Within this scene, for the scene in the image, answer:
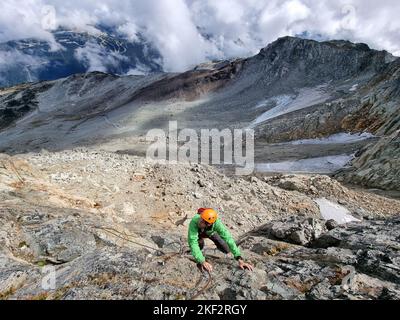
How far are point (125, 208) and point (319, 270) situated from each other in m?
9.19

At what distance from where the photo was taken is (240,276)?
8492mm

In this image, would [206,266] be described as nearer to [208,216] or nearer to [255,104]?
[208,216]

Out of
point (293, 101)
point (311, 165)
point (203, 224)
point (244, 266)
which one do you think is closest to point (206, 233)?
point (203, 224)

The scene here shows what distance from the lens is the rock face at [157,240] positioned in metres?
8.16

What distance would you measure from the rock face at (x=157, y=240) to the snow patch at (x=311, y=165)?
786 inches

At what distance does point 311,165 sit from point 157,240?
101 feet

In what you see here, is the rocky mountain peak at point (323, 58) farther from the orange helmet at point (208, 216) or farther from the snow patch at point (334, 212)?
the orange helmet at point (208, 216)

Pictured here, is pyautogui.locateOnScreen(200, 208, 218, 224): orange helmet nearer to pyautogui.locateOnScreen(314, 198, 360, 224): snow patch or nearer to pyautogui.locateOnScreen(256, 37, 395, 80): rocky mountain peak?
pyautogui.locateOnScreen(314, 198, 360, 224): snow patch

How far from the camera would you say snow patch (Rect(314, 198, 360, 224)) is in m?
18.6

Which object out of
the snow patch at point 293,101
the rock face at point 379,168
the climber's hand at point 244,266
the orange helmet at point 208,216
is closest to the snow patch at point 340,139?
the rock face at point 379,168
